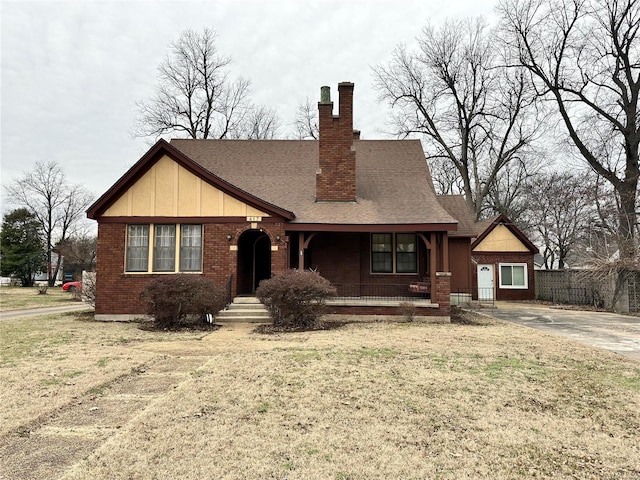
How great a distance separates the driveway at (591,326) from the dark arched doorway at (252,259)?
8.64m

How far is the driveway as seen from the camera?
920cm

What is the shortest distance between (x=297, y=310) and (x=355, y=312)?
2.73m

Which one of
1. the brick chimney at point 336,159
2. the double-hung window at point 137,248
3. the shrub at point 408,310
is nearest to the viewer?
the shrub at point 408,310

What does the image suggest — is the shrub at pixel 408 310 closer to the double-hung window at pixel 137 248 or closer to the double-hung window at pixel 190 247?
the double-hung window at pixel 190 247

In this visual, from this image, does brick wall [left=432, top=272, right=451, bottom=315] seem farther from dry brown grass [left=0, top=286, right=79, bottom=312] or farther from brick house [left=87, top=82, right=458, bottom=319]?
dry brown grass [left=0, top=286, right=79, bottom=312]

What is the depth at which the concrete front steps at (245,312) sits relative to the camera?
39.9 ft

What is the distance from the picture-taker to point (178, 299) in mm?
10664

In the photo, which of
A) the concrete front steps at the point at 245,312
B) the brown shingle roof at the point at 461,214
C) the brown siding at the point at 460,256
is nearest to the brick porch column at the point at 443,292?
the brown shingle roof at the point at 461,214

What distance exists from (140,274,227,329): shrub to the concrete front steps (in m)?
1.10

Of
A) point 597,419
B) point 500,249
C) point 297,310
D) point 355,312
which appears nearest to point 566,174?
point 500,249

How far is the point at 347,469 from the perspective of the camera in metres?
3.35

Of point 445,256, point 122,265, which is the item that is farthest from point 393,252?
point 122,265

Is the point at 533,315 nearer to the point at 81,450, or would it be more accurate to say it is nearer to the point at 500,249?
the point at 500,249

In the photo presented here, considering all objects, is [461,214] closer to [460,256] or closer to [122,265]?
[460,256]
